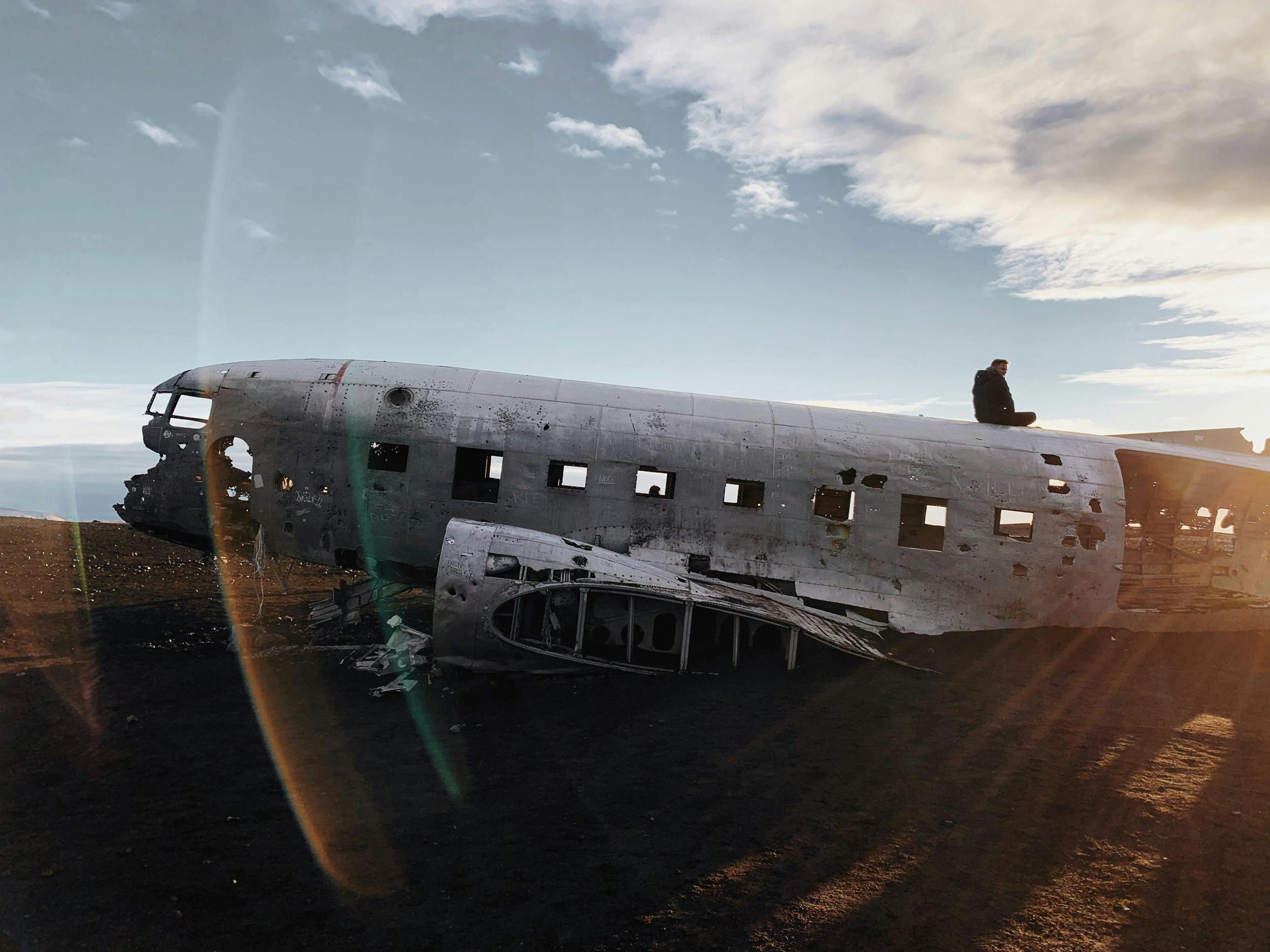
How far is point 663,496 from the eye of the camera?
1501cm

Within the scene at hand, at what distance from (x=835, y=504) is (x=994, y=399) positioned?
5626 mm

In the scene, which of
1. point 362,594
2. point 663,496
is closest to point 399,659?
point 362,594

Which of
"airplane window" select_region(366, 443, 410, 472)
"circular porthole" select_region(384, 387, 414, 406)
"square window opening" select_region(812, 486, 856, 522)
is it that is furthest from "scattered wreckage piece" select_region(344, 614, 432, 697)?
"square window opening" select_region(812, 486, 856, 522)

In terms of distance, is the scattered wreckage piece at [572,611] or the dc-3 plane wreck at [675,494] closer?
the scattered wreckage piece at [572,611]

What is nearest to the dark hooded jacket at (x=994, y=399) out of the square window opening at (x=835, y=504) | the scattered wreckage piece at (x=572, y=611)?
the square window opening at (x=835, y=504)

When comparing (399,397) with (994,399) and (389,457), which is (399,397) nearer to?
(389,457)

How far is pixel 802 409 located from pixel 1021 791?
9.42m

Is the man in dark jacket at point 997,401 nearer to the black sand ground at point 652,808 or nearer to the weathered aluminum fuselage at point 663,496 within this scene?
the weathered aluminum fuselage at point 663,496

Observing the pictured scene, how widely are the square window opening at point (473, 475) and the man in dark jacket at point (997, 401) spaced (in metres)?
12.2

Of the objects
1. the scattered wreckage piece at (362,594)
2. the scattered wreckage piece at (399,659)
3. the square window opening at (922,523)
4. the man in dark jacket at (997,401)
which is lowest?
the scattered wreckage piece at (399,659)

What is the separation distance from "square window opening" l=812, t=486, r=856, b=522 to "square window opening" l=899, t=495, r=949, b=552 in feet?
3.60

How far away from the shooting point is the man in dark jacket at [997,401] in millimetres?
17359

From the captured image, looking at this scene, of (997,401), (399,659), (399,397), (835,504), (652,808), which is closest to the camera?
(652,808)

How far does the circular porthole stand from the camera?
1501 centimetres
